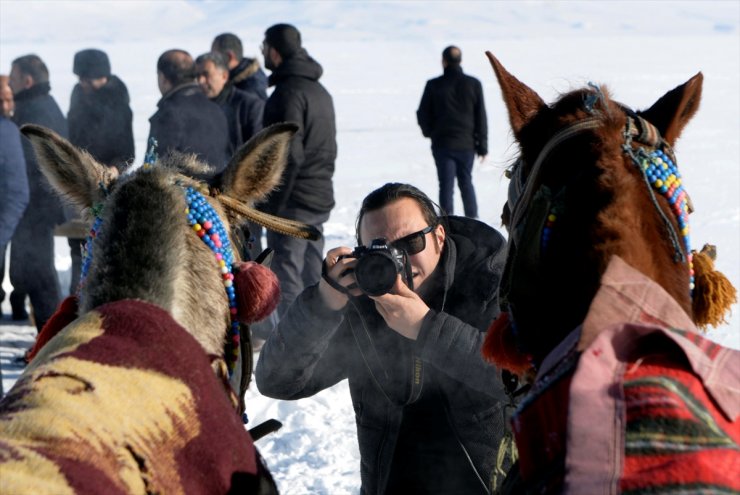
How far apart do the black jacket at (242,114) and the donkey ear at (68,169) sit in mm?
4340

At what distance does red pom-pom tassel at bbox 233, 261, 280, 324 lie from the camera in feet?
6.49

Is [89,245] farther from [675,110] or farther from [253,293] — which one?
[675,110]

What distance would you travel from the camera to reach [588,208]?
1494 mm

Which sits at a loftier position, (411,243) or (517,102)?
(517,102)

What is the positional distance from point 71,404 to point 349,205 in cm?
1026

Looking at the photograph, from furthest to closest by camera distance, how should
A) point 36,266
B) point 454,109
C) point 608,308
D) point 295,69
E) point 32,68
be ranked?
point 454,109, point 32,68, point 36,266, point 295,69, point 608,308

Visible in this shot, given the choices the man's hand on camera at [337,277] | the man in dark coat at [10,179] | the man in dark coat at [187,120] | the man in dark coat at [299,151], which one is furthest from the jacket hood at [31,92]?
the man's hand on camera at [337,277]

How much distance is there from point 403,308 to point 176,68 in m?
4.06

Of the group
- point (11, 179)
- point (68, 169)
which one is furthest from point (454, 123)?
point (68, 169)

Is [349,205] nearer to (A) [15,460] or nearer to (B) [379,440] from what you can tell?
(B) [379,440]

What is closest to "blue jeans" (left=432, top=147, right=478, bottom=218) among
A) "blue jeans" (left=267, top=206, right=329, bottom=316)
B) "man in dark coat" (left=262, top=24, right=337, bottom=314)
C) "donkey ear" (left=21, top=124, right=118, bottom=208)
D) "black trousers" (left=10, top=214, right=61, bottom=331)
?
"man in dark coat" (left=262, top=24, right=337, bottom=314)

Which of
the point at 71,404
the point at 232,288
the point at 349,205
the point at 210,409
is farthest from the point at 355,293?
the point at 349,205

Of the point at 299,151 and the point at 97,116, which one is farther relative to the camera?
the point at 97,116

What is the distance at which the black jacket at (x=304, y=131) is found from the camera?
232 inches
